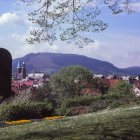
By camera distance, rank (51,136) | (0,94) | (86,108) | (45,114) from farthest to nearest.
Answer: (0,94) → (86,108) → (45,114) → (51,136)

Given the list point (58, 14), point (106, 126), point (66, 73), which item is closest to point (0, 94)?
point (58, 14)

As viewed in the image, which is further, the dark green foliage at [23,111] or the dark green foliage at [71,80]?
the dark green foliage at [71,80]

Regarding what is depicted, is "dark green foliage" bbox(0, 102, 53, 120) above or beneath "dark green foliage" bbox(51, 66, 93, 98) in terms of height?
beneath

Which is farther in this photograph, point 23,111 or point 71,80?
point 71,80

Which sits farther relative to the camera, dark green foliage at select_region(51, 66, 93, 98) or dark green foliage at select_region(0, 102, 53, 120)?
dark green foliage at select_region(51, 66, 93, 98)

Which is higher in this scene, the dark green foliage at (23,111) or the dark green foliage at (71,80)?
the dark green foliage at (71,80)

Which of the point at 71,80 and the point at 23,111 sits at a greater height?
the point at 71,80

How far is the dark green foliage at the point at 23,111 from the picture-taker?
107 ft

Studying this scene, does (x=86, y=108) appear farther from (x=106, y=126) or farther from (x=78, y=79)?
(x=78, y=79)

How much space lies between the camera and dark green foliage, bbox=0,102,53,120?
32569mm

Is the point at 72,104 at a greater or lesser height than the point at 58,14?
lesser

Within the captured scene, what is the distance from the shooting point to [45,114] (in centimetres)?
3591

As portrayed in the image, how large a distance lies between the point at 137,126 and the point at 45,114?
22.2 m

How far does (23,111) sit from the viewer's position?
33.6 metres
